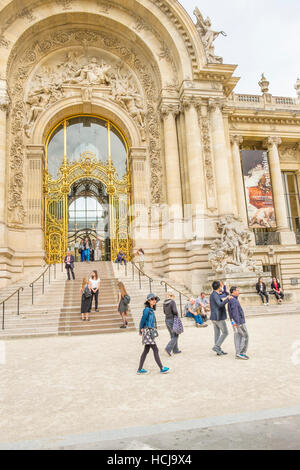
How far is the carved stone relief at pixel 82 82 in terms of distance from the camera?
1836 cm

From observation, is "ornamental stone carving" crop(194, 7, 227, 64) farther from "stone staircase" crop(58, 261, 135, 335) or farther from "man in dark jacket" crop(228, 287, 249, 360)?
"man in dark jacket" crop(228, 287, 249, 360)

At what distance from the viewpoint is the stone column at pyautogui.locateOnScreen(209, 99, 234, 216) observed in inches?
685

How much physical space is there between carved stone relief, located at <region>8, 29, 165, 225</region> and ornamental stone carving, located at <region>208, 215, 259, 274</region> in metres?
4.49

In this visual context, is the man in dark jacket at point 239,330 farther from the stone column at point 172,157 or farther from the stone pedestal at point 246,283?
the stone column at point 172,157

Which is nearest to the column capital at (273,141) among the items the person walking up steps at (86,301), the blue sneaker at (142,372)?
the person walking up steps at (86,301)

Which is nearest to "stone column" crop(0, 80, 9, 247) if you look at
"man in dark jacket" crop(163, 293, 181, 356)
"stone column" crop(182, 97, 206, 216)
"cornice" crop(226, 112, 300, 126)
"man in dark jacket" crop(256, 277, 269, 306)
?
"stone column" crop(182, 97, 206, 216)

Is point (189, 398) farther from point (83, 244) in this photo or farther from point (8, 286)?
point (83, 244)

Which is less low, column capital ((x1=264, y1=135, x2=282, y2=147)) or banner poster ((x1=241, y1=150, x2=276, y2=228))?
column capital ((x1=264, y1=135, x2=282, y2=147))

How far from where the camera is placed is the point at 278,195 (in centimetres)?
2259

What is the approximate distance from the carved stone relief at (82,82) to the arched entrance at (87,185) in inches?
63.0

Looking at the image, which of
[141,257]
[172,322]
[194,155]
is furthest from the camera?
[194,155]

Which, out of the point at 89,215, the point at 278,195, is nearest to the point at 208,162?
the point at 89,215

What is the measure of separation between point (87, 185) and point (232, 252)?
359 inches

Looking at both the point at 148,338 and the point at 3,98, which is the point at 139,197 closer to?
the point at 3,98
